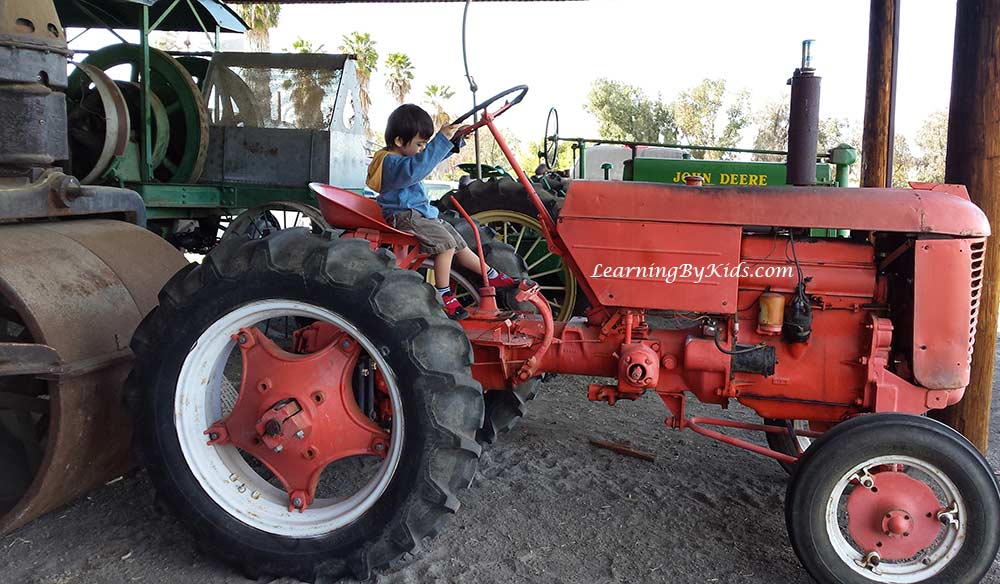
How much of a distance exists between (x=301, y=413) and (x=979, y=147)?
3277mm

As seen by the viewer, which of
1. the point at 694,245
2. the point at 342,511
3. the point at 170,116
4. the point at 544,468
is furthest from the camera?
the point at 170,116

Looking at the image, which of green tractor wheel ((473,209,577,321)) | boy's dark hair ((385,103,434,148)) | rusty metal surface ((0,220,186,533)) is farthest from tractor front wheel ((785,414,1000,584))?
green tractor wheel ((473,209,577,321))

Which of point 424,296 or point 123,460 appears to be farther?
point 123,460

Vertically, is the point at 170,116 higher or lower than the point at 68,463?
higher

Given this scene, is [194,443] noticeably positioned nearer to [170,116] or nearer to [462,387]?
[462,387]

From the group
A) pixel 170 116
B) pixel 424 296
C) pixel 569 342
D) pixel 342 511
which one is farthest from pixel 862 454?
pixel 170 116

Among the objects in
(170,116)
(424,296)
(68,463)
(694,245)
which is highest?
(170,116)

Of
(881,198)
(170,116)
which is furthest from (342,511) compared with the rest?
(170,116)

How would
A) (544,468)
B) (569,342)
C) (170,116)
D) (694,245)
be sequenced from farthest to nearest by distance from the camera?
(170,116)
(544,468)
(569,342)
(694,245)

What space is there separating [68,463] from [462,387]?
4.55ft

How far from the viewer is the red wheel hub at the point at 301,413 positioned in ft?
9.16

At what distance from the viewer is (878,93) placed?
5.96 metres

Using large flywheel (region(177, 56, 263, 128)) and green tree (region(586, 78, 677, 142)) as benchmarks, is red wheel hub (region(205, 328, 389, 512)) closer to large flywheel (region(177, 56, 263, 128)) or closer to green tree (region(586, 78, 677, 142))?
large flywheel (region(177, 56, 263, 128))

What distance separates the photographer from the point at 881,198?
2801 millimetres
